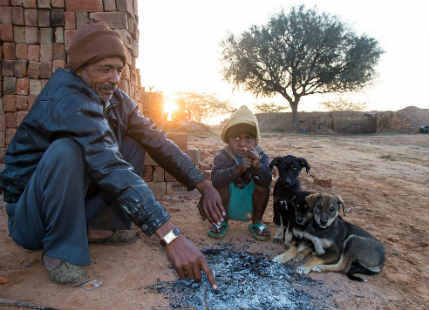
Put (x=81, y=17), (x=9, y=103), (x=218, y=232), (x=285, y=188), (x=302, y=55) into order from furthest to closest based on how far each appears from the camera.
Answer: (x=302, y=55) < (x=9, y=103) < (x=81, y=17) < (x=285, y=188) < (x=218, y=232)

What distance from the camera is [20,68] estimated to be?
429 centimetres

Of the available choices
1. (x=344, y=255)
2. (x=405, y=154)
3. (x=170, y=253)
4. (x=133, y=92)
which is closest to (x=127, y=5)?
(x=133, y=92)

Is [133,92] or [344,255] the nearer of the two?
[344,255]

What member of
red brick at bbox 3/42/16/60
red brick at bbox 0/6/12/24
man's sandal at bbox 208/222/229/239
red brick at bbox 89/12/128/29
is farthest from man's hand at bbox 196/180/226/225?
red brick at bbox 0/6/12/24

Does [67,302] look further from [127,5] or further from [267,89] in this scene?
[267,89]

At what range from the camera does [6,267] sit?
2.07 metres

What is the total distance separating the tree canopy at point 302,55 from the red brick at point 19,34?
61.8ft

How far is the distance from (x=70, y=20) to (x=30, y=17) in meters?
0.66

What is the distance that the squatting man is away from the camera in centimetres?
157

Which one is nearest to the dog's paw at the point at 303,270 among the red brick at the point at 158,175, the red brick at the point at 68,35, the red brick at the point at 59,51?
the red brick at the point at 158,175

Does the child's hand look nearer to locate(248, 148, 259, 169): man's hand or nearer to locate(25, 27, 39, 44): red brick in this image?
locate(248, 148, 259, 169): man's hand

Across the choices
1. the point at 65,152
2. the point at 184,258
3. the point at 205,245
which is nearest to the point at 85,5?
the point at 65,152

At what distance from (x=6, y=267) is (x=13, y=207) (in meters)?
0.47

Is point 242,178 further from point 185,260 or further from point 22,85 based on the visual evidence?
point 22,85
